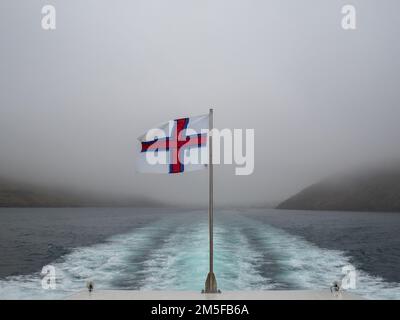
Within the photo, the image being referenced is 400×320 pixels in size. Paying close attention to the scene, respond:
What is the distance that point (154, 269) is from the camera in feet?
38.9

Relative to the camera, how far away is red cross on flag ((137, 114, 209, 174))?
5.40 m

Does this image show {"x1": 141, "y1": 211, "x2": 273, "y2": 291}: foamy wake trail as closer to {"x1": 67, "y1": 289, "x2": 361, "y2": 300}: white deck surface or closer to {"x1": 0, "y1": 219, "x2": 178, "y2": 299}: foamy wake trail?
{"x1": 0, "y1": 219, "x2": 178, "y2": 299}: foamy wake trail

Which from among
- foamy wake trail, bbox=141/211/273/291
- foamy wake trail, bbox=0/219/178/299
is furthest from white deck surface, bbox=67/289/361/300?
foamy wake trail, bbox=141/211/273/291

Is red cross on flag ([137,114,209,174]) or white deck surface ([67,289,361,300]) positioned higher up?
red cross on flag ([137,114,209,174])

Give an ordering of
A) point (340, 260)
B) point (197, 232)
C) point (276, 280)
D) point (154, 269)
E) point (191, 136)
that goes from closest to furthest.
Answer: point (191, 136) → point (276, 280) → point (154, 269) → point (340, 260) → point (197, 232)

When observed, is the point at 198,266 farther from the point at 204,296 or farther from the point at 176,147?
the point at 204,296

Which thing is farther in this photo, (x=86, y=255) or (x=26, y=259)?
(x=26, y=259)

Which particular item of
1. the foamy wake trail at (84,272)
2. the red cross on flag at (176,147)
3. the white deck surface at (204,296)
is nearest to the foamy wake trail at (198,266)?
the foamy wake trail at (84,272)

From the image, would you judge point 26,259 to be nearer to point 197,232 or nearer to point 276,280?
point 197,232

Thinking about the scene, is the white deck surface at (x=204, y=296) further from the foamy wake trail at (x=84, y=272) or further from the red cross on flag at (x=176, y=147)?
the foamy wake trail at (x=84, y=272)

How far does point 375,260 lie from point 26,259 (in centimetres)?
1733

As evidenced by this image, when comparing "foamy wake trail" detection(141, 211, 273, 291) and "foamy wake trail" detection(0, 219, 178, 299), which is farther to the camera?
"foamy wake trail" detection(141, 211, 273, 291)
